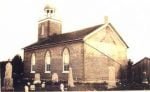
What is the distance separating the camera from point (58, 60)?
3538cm

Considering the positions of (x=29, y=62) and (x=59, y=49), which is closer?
(x=59, y=49)

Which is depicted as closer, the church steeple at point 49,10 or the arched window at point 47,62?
the arched window at point 47,62

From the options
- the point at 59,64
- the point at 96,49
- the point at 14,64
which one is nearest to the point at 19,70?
the point at 14,64

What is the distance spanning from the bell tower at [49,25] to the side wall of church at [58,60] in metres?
3.91

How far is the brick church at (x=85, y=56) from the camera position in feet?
104

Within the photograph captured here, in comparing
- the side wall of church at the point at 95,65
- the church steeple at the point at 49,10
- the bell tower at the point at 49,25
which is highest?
the church steeple at the point at 49,10

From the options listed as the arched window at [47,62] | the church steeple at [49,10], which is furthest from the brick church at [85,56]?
the church steeple at [49,10]

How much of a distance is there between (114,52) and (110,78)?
5.81 m

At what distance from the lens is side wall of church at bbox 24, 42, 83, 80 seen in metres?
32.0

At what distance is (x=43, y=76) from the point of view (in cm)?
3753

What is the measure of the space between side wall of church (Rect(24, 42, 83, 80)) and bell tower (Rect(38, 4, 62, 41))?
12.8 ft

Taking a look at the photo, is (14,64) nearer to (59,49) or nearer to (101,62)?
(59,49)

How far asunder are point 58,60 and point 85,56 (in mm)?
4767

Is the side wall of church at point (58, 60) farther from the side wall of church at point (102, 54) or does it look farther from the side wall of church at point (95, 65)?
the side wall of church at point (102, 54)
